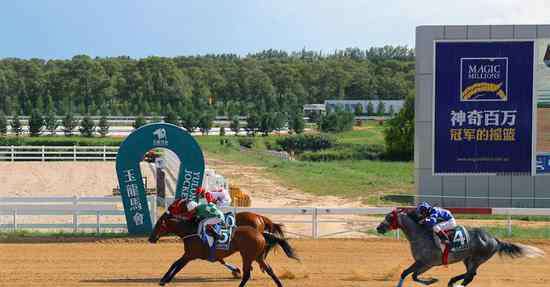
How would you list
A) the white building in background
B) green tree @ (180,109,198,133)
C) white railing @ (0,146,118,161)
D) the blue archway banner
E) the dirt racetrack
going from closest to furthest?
the dirt racetrack, the blue archway banner, white railing @ (0,146,118,161), green tree @ (180,109,198,133), the white building in background

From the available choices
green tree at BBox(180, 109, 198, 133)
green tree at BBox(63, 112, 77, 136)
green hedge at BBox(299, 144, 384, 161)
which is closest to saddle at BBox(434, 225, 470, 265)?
green hedge at BBox(299, 144, 384, 161)

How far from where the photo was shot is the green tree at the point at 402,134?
51469mm

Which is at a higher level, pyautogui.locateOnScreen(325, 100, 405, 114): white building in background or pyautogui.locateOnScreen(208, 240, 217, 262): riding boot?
pyautogui.locateOnScreen(325, 100, 405, 114): white building in background

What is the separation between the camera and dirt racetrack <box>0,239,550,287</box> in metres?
15.9

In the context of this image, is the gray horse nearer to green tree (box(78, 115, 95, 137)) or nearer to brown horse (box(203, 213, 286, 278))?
brown horse (box(203, 213, 286, 278))

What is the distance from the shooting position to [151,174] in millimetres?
40438

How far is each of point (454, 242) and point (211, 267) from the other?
4972mm

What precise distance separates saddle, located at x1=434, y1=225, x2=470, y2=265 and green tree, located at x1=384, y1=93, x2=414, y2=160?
37.0 meters

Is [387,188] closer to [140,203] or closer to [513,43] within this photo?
[513,43]

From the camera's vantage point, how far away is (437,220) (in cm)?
1445

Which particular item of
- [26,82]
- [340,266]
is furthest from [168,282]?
[26,82]

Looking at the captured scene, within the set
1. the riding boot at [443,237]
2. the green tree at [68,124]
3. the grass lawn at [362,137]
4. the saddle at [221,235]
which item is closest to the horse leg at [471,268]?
the riding boot at [443,237]

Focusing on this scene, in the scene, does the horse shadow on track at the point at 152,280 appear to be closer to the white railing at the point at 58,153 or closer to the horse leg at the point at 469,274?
the horse leg at the point at 469,274

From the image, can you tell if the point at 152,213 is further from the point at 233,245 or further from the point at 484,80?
the point at 484,80
